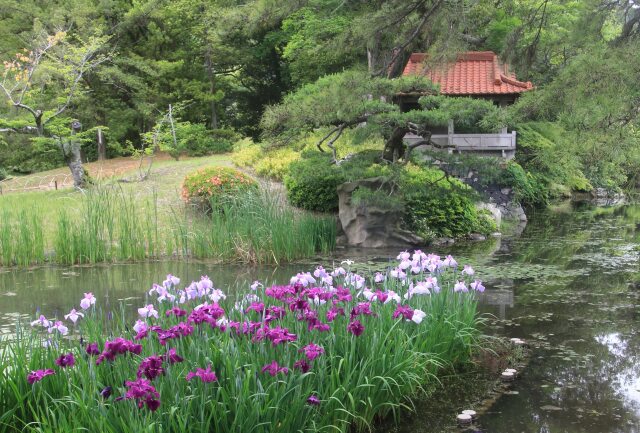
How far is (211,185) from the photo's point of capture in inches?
427

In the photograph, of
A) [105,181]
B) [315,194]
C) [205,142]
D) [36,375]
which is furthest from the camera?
[205,142]

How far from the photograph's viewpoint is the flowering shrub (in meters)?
10.8

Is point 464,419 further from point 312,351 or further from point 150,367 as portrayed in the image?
point 150,367

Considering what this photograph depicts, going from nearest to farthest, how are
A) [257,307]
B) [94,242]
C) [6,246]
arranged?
[257,307]
[6,246]
[94,242]

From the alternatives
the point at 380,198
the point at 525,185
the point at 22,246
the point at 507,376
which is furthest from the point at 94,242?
the point at 525,185

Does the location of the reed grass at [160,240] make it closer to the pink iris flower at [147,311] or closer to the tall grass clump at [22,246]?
the tall grass clump at [22,246]

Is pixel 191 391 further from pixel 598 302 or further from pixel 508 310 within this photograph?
pixel 598 302

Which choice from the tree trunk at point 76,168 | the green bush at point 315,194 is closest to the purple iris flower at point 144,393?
the green bush at point 315,194

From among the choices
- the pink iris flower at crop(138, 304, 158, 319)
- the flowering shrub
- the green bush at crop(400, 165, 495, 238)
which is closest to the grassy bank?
the flowering shrub

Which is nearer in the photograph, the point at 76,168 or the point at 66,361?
the point at 66,361

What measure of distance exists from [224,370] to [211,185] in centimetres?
822

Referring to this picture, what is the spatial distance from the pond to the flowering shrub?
2.39 meters

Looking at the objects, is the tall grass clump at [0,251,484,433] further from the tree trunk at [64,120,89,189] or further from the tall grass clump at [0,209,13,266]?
the tree trunk at [64,120,89,189]

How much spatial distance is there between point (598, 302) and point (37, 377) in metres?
5.44
